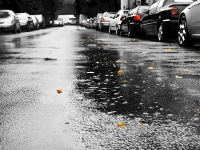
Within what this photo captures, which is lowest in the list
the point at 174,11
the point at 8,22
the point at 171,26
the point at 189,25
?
the point at 8,22

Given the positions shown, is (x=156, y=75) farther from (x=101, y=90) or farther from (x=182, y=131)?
(x=182, y=131)

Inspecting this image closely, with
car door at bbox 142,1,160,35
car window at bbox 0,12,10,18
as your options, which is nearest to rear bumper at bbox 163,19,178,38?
car door at bbox 142,1,160,35

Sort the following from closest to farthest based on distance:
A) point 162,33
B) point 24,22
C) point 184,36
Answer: point 184,36 < point 162,33 < point 24,22

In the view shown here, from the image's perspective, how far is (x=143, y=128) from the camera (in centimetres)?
364

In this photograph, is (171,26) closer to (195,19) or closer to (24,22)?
(195,19)

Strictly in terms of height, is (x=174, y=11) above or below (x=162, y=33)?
above

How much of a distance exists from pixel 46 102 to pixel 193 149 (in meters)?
2.13

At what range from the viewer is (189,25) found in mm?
11648

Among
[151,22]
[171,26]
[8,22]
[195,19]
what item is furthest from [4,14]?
[195,19]

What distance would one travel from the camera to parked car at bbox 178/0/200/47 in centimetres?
1122

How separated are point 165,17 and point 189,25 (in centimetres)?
267

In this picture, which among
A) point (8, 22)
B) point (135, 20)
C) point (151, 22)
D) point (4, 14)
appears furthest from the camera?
point (4, 14)

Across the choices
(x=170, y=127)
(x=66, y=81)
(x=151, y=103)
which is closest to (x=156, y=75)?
(x=66, y=81)

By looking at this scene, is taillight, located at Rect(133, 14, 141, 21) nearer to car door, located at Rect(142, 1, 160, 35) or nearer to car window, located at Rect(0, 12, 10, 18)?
car door, located at Rect(142, 1, 160, 35)
